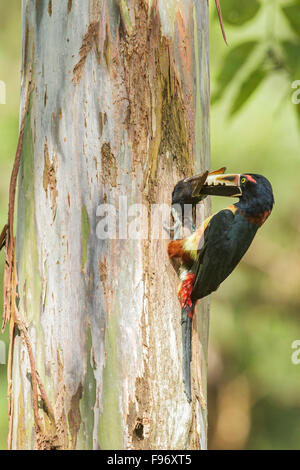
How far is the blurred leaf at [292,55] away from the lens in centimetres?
159

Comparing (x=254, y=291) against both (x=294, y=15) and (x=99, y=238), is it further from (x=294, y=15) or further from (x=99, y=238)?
(x=99, y=238)

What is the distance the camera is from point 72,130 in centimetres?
109

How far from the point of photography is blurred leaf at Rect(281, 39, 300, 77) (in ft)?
5.23

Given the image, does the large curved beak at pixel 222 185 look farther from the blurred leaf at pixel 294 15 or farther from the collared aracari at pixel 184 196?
the blurred leaf at pixel 294 15

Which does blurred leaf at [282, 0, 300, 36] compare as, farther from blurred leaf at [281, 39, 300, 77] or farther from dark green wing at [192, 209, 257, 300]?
dark green wing at [192, 209, 257, 300]

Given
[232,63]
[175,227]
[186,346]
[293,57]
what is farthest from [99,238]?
[293,57]

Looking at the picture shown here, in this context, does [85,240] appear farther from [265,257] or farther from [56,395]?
[265,257]

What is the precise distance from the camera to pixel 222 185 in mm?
1196

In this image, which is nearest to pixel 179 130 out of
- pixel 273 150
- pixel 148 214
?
pixel 148 214

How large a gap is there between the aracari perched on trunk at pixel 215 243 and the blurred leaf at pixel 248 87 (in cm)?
48

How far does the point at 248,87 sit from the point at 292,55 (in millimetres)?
148

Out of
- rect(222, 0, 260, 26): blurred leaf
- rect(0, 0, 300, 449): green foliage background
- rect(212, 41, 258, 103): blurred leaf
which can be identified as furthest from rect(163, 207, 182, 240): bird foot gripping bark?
rect(0, 0, 300, 449): green foliage background

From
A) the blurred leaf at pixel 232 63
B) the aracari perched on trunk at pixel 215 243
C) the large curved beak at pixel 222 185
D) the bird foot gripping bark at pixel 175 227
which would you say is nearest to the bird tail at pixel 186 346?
the aracari perched on trunk at pixel 215 243
